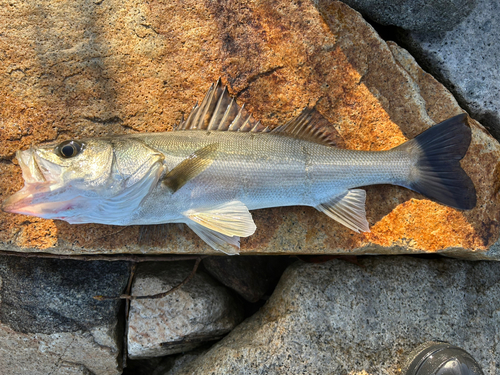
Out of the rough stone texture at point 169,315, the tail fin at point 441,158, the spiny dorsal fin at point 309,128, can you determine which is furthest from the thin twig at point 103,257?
the tail fin at point 441,158

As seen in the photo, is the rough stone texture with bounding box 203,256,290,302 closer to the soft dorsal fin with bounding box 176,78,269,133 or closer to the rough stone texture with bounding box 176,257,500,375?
the rough stone texture with bounding box 176,257,500,375

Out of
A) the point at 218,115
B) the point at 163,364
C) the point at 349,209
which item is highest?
the point at 218,115

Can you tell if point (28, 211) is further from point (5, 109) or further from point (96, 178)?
point (5, 109)

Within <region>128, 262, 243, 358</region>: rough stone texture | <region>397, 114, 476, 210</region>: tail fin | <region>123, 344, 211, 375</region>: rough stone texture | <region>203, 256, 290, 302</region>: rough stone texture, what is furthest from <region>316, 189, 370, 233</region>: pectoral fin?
<region>123, 344, 211, 375</region>: rough stone texture

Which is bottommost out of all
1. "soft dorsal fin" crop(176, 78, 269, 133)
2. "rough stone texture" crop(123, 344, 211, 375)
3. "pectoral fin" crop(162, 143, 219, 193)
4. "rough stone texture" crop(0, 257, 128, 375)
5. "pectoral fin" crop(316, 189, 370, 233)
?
"rough stone texture" crop(123, 344, 211, 375)

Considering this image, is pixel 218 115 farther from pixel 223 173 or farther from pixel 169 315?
pixel 169 315

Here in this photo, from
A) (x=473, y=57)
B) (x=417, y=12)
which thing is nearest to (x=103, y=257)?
(x=417, y=12)

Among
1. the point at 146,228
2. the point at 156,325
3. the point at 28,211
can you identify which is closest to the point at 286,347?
the point at 156,325
